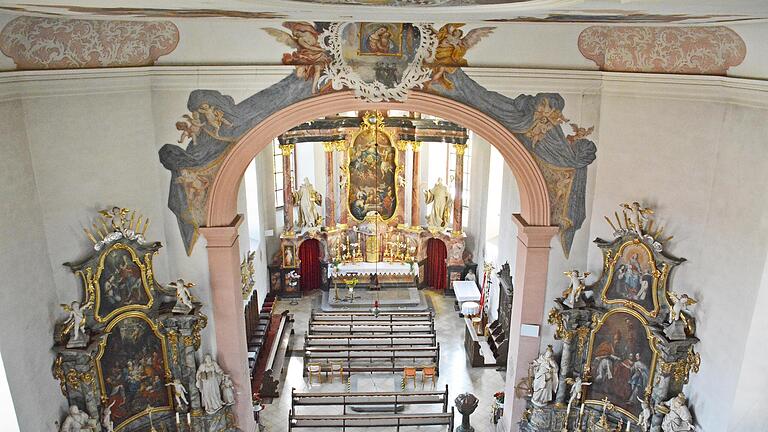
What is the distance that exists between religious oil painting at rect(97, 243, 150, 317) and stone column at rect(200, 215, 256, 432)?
1439 millimetres

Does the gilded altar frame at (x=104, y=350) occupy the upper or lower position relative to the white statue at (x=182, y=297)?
lower

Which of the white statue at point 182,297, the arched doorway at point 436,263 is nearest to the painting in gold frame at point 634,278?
the white statue at point 182,297

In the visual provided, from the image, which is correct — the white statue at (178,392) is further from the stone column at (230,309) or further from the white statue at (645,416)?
the white statue at (645,416)

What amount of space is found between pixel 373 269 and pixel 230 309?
36.2 feet

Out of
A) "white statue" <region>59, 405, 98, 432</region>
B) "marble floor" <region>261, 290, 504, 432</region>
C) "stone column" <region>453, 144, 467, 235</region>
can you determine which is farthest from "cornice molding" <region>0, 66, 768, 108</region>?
"stone column" <region>453, 144, 467, 235</region>

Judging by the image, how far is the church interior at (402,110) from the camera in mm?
10773

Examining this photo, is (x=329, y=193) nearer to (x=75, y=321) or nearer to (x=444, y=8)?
(x=75, y=321)

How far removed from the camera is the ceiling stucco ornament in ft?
39.3

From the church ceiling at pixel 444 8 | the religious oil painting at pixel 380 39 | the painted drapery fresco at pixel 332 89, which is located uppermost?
the religious oil painting at pixel 380 39

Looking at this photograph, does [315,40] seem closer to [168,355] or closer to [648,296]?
[168,355]

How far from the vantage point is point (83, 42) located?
11.0 m

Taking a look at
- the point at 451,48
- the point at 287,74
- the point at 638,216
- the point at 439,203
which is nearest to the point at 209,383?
the point at 287,74

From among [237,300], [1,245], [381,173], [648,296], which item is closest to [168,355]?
[237,300]

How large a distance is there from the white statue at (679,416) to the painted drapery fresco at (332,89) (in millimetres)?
4177
